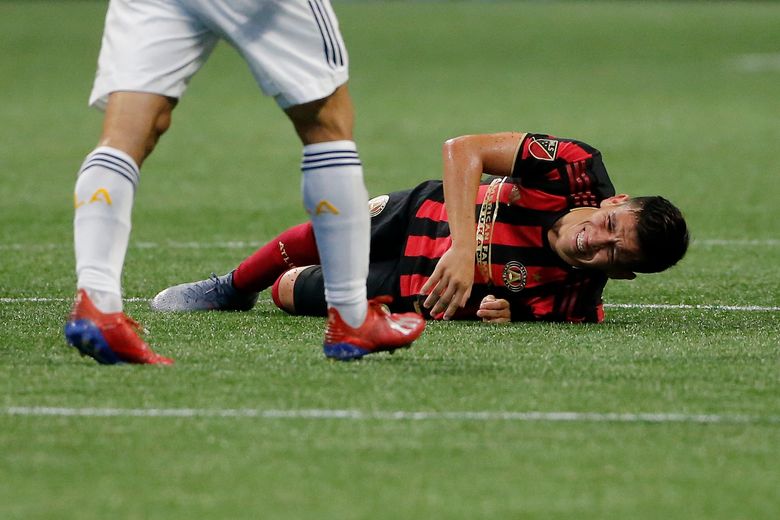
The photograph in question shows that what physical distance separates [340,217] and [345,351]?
1.22 feet

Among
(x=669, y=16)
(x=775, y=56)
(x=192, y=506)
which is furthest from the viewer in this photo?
(x=669, y=16)

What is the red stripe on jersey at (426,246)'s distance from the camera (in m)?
5.27

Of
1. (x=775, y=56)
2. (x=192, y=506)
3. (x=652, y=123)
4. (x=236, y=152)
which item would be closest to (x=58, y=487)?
(x=192, y=506)

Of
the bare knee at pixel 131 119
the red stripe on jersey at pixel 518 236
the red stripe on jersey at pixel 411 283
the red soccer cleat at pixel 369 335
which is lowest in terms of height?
the red stripe on jersey at pixel 411 283

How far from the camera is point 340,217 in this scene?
13.8 feet

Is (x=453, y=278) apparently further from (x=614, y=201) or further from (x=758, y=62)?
(x=758, y=62)

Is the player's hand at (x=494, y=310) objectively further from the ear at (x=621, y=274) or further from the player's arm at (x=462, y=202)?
the ear at (x=621, y=274)

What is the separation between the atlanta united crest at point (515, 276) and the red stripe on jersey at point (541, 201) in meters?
0.21

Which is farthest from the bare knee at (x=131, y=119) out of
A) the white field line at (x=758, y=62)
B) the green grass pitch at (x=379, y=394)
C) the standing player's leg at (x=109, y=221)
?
the white field line at (x=758, y=62)

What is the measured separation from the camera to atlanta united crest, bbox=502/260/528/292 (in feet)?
17.1

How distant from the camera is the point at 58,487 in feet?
10.0

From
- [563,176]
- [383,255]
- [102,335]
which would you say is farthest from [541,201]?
[102,335]

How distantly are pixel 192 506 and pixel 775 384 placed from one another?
1.77 m

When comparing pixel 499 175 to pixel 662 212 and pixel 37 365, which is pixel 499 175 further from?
pixel 37 365
